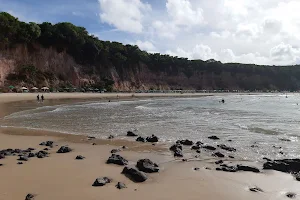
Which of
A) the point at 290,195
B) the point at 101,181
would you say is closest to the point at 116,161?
the point at 101,181

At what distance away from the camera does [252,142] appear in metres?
14.6

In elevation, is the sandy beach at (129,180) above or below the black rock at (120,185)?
below

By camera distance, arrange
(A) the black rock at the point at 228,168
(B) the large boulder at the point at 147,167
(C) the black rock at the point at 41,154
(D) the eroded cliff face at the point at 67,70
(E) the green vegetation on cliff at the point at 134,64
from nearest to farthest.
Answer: (B) the large boulder at the point at 147,167 → (A) the black rock at the point at 228,168 → (C) the black rock at the point at 41,154 → (D) the eroded cliff face at the point at 67,70 → (E) the green vegetation on cliff at the point at 134,64

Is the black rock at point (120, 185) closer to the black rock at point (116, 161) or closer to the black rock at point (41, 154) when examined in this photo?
the black rock at point (116, 161)

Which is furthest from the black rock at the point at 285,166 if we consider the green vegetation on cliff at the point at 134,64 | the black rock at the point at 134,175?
the green vegetation on cliff at the point at 134,64

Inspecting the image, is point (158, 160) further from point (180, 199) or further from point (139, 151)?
point (180, 199)

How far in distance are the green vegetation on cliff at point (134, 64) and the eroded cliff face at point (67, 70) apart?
2.65ft

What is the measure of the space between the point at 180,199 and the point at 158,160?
378 centimetres

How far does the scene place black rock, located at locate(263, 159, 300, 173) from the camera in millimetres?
9455

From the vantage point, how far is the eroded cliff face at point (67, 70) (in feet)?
219

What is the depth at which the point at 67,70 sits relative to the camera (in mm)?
80625

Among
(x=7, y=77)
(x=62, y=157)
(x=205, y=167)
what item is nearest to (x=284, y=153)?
(x=205, y=167)

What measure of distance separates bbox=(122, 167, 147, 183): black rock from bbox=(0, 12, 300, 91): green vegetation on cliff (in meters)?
63.0

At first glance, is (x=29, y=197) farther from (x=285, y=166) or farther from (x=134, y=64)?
(x=134, y=64)
